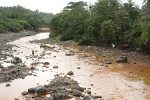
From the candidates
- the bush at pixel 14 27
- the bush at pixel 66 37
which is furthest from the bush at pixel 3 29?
the bush at pixel 66 37

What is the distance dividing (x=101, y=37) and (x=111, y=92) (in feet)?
97.2

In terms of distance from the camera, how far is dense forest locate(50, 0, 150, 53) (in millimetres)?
44562

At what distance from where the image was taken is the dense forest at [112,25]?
44.6 m

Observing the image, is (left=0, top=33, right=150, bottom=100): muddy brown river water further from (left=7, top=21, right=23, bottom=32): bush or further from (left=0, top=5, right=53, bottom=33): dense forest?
(left=7, top=21, right=23, bottom=32): bush

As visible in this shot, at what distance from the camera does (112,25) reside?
161 ft

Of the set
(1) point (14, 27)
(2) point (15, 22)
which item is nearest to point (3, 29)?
(1) point (14, 27)

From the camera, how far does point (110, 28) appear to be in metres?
48.9

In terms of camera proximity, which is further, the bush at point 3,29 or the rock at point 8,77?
the bush at point 3,29

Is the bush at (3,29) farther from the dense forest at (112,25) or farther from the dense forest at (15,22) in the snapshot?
the dense forest at (112,25)

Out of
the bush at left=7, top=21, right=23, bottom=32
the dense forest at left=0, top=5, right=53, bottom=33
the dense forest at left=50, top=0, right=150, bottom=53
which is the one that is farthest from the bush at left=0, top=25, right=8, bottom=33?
the dense forest at left=50, top=0, right=150, bottom=53

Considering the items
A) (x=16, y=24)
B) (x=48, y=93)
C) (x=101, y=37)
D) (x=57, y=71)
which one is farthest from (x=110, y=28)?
(x=16, y=24)

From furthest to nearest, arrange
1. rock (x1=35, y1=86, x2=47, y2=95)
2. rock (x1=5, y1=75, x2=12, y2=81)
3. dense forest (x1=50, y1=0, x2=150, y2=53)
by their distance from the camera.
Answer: dense forest (x1=50, y1=0, x2=150, y2=53), rock (x1=5, y1=75, x2=12, y2=81), rock (x1=35, y1=86, x2=47, y2=95)

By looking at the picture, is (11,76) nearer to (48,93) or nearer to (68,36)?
(48,93)

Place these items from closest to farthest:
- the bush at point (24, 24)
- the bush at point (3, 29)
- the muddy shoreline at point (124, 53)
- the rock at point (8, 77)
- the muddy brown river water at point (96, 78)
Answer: the muddy brown river water at point (96, 78)
the rock at point (8, 77)
the muddy shoreline at point (124, 53)
the bush at point (3, 29)
the bush at point (24, 24)
